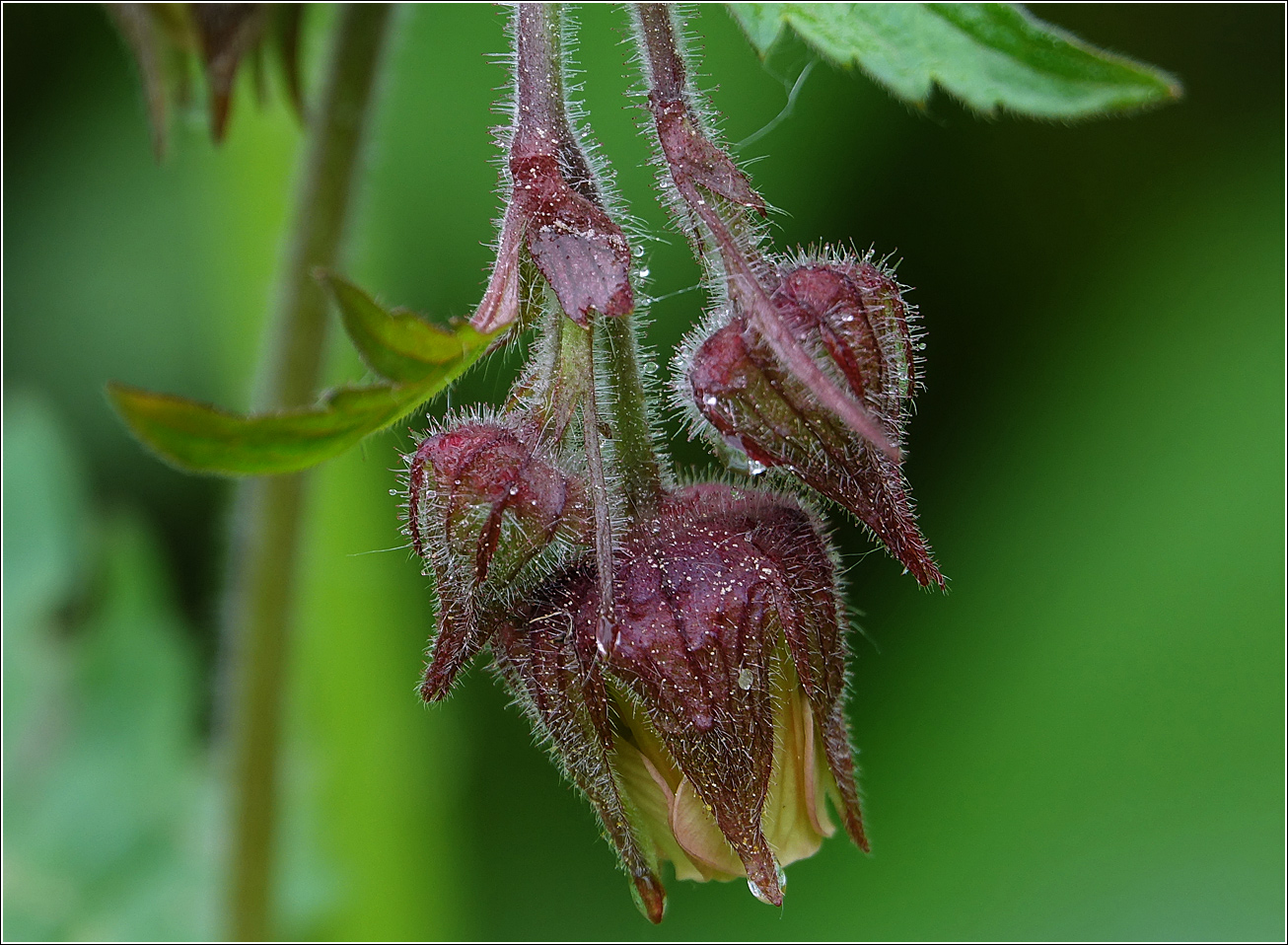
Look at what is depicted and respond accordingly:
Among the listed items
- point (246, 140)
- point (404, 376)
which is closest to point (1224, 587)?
point (404, 376)

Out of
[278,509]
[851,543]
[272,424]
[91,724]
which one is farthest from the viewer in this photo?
[91,724]

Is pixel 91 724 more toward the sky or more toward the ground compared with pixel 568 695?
more toward the ground

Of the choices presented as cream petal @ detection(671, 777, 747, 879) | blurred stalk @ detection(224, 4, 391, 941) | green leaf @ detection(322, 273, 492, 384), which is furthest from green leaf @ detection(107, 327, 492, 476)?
blurred stalk @ detection(224, 4, 391, 941)

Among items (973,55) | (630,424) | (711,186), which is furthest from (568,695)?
(973,55)

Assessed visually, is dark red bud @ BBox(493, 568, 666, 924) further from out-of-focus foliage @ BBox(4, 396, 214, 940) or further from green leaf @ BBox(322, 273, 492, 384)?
out-of-focus foliage @ BBox(4, 396, 214, 940)

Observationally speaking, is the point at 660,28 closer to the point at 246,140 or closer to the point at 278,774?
the point at 278,774

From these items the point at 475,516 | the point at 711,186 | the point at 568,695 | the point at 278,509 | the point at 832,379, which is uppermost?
the point at 711,186

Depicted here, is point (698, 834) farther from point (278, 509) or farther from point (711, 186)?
point (278, 509)
